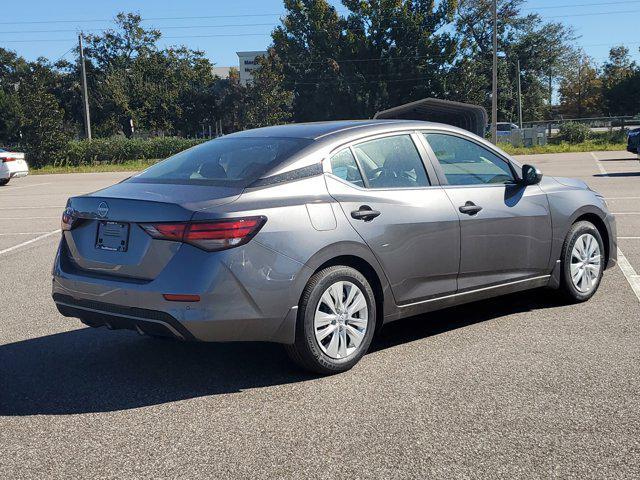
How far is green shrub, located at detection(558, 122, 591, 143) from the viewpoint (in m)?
48.5

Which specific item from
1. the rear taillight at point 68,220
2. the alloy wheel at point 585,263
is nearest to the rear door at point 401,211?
the alloy wheel at point 585,263

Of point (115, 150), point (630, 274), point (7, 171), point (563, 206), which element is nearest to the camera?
point (563, 206)

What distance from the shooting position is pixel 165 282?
4426 mm

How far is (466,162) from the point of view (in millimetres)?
5988

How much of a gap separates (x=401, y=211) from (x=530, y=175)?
1471 millimetres

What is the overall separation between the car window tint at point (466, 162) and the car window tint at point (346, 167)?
0.79 m

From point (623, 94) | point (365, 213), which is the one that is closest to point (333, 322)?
point (365, 213)

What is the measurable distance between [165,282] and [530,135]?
45.6 m

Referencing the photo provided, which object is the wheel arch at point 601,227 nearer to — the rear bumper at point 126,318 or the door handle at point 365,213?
the door handle at point 365,213

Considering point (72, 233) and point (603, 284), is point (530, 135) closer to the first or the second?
point (603, 284)

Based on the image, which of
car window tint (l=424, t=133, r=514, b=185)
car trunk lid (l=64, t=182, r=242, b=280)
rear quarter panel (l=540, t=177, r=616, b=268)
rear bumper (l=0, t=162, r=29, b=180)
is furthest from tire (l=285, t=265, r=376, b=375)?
rear bumper (l=0, t=162, r=29, b=180)

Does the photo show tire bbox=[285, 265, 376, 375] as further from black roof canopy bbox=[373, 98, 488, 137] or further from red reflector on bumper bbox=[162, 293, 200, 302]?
black roof canopy bbox=[373, 98, 488, 137]

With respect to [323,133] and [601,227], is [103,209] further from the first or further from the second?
[601,227]

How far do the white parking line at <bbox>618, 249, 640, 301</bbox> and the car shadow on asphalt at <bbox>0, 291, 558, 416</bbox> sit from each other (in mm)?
1632
